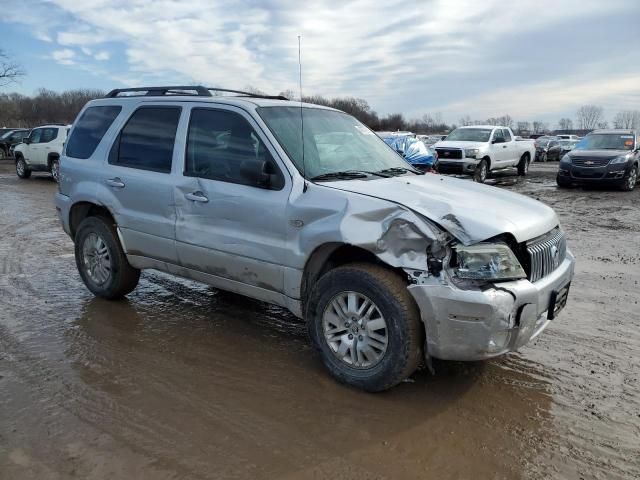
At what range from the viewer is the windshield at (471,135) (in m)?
18.3

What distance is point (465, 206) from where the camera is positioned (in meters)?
3.52

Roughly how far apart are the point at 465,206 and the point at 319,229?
3.25ft

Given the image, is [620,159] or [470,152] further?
[470,152]

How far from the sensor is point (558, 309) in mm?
3678

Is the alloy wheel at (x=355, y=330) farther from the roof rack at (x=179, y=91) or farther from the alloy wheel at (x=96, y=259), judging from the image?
the alloy wheel at (x=96, y=259)

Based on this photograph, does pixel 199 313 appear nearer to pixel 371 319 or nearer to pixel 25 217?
pixel 371 319

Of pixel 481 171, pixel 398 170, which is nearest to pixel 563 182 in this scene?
pixel 481 171

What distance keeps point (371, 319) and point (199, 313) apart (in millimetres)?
2206

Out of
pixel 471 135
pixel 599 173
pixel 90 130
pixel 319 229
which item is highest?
pixel 90 130

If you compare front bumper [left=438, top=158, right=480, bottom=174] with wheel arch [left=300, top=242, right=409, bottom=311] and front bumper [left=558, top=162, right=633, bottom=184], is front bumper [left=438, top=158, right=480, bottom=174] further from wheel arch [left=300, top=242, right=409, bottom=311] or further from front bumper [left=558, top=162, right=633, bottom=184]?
wheel arch [left=300, top=242, right=409, bottom=311]

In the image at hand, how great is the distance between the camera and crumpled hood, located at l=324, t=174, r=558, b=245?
10.7 ft

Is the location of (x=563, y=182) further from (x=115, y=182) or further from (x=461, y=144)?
(x=115, y=182)

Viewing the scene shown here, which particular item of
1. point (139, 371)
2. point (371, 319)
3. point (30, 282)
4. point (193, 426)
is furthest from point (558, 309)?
point (30, 282)

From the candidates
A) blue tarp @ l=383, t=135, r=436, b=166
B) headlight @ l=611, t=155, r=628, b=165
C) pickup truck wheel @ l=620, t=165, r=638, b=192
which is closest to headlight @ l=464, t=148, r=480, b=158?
blue tarp @ l=383, t=135, r=436, b=166
